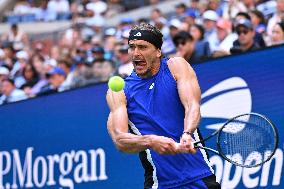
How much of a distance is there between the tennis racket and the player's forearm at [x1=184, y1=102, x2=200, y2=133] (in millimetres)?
144

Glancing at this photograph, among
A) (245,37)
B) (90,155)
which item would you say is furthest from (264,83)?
(90,155)

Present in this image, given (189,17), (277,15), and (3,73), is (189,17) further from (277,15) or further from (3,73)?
(3,73)

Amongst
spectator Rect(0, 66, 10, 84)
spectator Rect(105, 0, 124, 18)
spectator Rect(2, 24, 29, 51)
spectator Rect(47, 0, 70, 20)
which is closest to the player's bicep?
spectator Rect(0, 66, 10, 84)

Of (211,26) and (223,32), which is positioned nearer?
(223,32)

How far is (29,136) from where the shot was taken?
39.8 ft

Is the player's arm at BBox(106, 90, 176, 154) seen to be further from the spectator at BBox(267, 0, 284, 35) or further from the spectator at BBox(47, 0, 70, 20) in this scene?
the spectator at BBox(47, 0, 70, 20)

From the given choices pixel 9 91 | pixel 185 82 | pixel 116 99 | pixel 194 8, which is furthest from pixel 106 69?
pixel 185 82

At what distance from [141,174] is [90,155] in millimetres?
894

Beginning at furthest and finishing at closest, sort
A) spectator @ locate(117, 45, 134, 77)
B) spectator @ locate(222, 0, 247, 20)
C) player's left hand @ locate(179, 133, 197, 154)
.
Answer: spectator @ locate(222, 0, 247, 20), spectator @ locate(117, 45, 134, 77), player's left hand @ locate(179, 133, 197, 154)

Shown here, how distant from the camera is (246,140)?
22.9 ft

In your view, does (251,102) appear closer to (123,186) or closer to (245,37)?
(245,37)

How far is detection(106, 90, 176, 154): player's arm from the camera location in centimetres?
670

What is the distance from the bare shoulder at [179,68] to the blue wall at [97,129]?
2107mm

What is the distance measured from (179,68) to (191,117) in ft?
1.83
